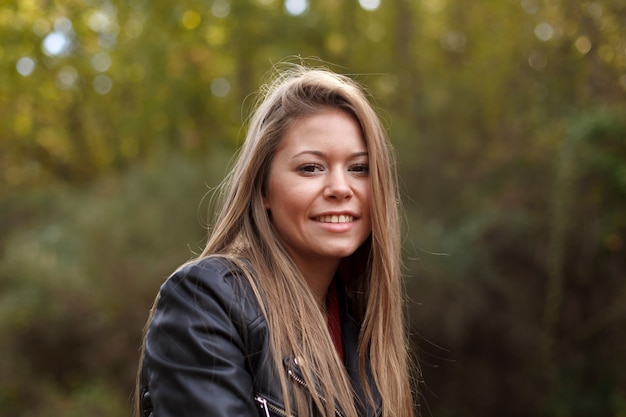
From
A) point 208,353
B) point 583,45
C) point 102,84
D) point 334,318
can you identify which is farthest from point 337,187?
point 102,84

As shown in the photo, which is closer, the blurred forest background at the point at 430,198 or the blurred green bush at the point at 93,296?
the blurred green bush at the point at 93,296

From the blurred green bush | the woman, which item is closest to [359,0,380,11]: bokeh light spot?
the blurred green bush

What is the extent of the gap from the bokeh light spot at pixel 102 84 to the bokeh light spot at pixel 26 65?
4.33 ft

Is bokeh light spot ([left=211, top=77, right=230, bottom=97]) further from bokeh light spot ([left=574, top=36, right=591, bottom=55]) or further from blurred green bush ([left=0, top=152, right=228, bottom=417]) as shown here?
bokeh light spot ([left=574, top=36, right=591, bottom=55])

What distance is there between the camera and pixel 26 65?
1381 centimetres

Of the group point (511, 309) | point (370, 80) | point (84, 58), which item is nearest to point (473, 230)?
point (511, 309)

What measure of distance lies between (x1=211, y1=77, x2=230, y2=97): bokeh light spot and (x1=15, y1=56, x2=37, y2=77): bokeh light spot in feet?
10.3

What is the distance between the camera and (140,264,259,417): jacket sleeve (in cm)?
187

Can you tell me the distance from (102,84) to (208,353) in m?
14.1

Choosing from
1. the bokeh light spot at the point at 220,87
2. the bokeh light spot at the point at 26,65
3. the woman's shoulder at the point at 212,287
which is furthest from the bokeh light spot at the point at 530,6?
the woman's shoulder at the point at 212,287

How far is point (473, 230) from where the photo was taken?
32.8 ft

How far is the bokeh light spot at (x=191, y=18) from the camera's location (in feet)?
39.4

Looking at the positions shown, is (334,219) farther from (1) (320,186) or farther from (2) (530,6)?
(2) (530,6)

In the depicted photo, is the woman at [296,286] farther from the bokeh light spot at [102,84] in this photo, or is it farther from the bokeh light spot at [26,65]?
the bokeh light spot at [102,84]
